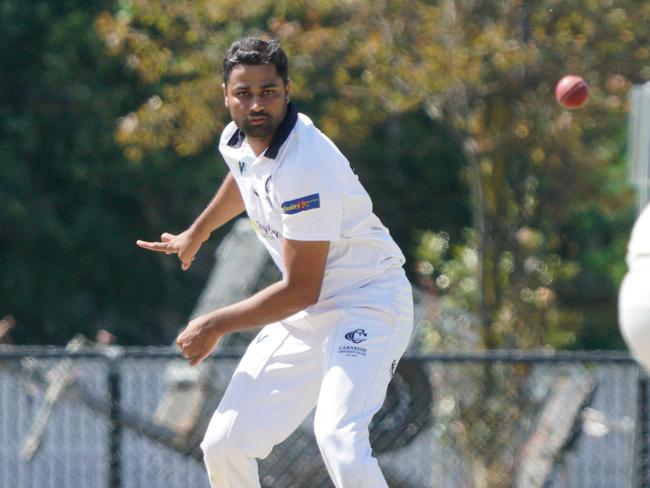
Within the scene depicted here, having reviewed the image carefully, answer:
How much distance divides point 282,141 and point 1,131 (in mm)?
17579

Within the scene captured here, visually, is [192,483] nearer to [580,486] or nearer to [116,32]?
[580,486]

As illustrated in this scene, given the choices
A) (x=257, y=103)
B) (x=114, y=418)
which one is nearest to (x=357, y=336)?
(x=257, y=103)

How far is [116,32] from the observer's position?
10.8m

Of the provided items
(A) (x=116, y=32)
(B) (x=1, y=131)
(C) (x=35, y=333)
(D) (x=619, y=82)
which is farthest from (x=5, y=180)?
(D) (x=619, y=82)

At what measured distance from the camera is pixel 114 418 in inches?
286

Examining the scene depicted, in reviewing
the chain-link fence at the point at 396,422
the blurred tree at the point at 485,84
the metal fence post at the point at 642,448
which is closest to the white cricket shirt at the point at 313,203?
the chain-link fence at the point at 396,422

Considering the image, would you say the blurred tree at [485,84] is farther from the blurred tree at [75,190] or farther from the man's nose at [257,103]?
the blurred tree at [75,190]

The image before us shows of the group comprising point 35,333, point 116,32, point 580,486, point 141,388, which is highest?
point 116,32

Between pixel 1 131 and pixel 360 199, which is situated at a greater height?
pixel 360 199

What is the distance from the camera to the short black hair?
4.68 metres

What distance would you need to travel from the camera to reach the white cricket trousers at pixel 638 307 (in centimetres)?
271

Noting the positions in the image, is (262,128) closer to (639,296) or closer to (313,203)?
(313,203)

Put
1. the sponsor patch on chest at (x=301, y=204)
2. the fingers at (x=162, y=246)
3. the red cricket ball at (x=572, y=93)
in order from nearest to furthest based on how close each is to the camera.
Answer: the sponsor patch on chest at (x=301, y=204), the fingers at (x=162, y=246), the red cricket ball at (x=572, y=93)

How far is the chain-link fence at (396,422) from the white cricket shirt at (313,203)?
2271 millimetres
